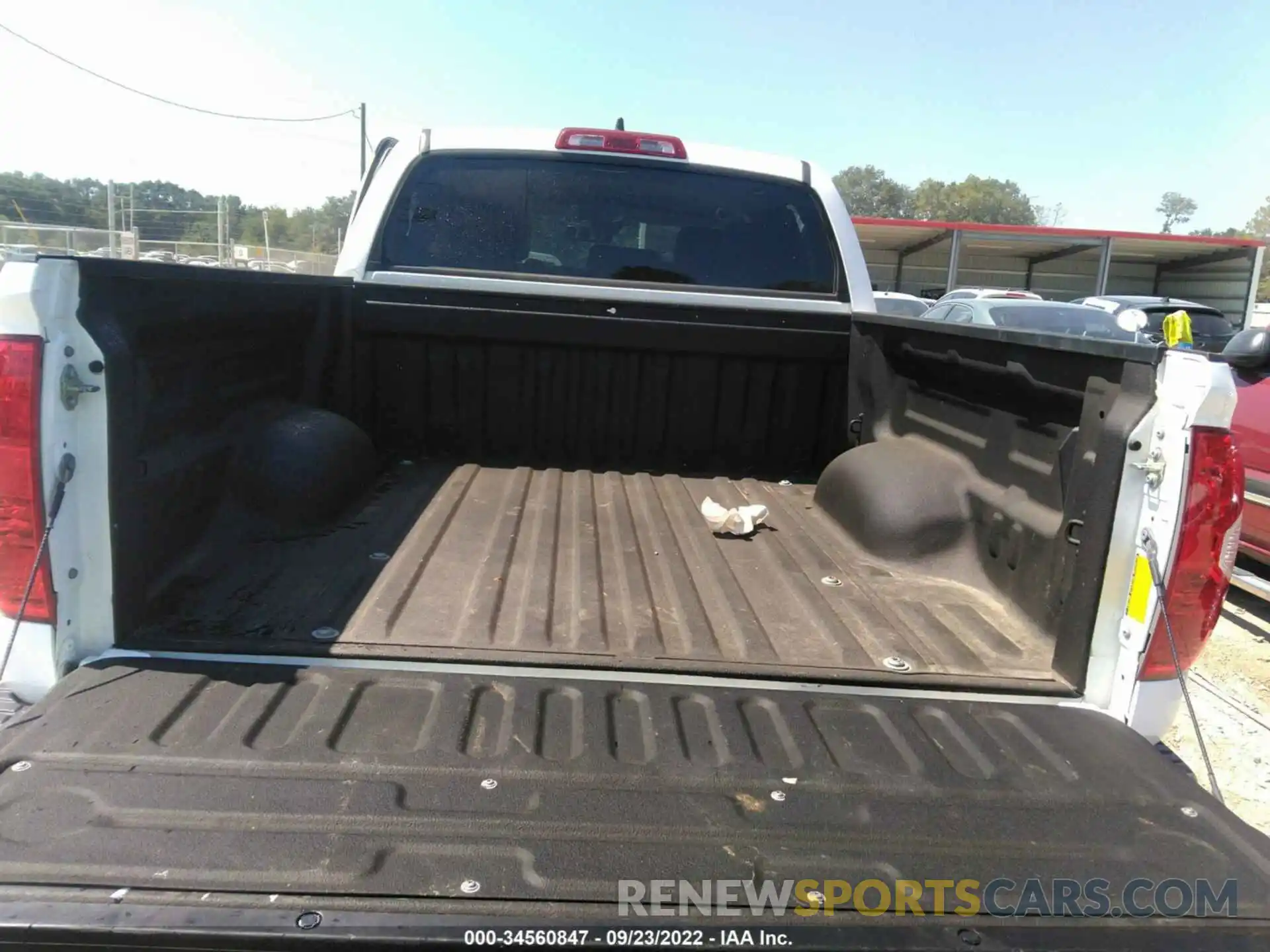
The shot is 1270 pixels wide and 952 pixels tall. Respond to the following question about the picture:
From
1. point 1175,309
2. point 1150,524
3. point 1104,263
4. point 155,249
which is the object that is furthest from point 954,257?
point 1150,524

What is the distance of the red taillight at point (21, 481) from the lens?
1.77 meters

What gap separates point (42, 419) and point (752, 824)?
1592 millimetres

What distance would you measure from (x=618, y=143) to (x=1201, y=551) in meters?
2.70

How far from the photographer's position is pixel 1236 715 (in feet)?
14.0

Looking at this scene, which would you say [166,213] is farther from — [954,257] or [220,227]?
[954,257]

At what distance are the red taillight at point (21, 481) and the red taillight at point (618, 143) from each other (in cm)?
238

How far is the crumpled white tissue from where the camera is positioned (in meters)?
3.16

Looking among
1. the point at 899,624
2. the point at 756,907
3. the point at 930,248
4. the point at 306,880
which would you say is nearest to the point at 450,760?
the point at 306,880

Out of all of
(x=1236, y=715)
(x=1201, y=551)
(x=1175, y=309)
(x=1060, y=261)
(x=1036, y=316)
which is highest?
(x=1060, y=261)

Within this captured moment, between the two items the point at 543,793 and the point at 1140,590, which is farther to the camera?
the point at 1140,590

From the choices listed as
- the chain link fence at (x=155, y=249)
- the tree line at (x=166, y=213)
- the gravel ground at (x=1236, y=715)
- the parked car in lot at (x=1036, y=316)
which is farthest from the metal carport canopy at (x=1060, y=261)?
the gravel ground at (x=1236, y=715)

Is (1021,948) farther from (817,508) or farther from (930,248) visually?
(930,248)

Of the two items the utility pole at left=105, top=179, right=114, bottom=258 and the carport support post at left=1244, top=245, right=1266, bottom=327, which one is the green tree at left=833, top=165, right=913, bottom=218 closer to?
the carport support post at left=1244, top=245, right=1266, bottom=327

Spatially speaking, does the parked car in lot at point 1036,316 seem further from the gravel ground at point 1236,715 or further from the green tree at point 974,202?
the green tree at point 974,202
